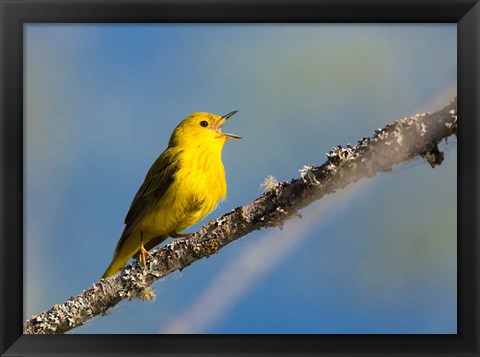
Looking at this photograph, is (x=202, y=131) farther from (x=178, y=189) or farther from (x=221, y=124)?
(x=178, y=189)

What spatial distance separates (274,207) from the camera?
2.52 metres

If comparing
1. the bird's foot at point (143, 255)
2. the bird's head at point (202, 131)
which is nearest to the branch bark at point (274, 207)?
the bird's foot at point (143, 255)

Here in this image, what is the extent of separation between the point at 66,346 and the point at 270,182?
3.87 ft

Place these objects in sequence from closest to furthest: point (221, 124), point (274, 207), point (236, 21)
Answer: point (274, 207), point (236, 21), point (221, 124)

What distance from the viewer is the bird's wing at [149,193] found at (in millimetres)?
2840

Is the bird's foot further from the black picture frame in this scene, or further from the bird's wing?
the black picture frame

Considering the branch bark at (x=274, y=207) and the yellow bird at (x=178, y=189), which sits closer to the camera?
the branch bark at (x=274, y=207)

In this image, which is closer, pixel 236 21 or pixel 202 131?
pixel 236 21

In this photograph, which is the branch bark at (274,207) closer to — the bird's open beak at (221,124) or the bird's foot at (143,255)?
the bird's foot at (143,255)

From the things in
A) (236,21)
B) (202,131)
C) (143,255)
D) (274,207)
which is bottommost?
(143,255)

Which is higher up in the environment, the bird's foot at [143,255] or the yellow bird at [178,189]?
the yellow bird at [178,189]

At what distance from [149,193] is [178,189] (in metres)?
0.13

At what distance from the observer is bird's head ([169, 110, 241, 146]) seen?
2.90 meters

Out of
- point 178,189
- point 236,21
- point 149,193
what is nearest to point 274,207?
point 178,189
